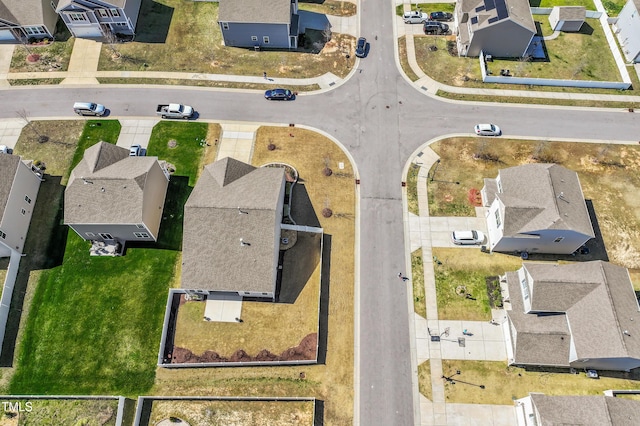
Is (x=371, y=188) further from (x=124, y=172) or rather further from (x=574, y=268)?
(x=124, y=172)

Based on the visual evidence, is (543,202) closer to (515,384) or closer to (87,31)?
(515,384)

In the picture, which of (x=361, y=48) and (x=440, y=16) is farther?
(x=440, y=16)


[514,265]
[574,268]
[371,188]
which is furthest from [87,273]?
[574,268]

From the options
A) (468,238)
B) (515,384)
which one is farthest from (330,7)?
(515,384)

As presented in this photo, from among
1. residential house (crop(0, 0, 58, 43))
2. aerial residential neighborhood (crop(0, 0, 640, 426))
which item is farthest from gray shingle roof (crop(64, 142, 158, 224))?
residential house (crop(0, 0, 58, 43))

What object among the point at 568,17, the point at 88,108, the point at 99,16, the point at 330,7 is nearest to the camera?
the point at 88,108

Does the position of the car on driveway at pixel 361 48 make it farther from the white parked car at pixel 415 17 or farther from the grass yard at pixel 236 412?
the grass yard at pixel 236 412

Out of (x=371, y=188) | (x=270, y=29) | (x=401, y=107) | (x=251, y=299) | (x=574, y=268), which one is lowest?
(x=251, y=299)

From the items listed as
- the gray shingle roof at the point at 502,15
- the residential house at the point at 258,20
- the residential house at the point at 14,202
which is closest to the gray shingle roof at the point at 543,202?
the gray shingle roof at the point at 502,15
